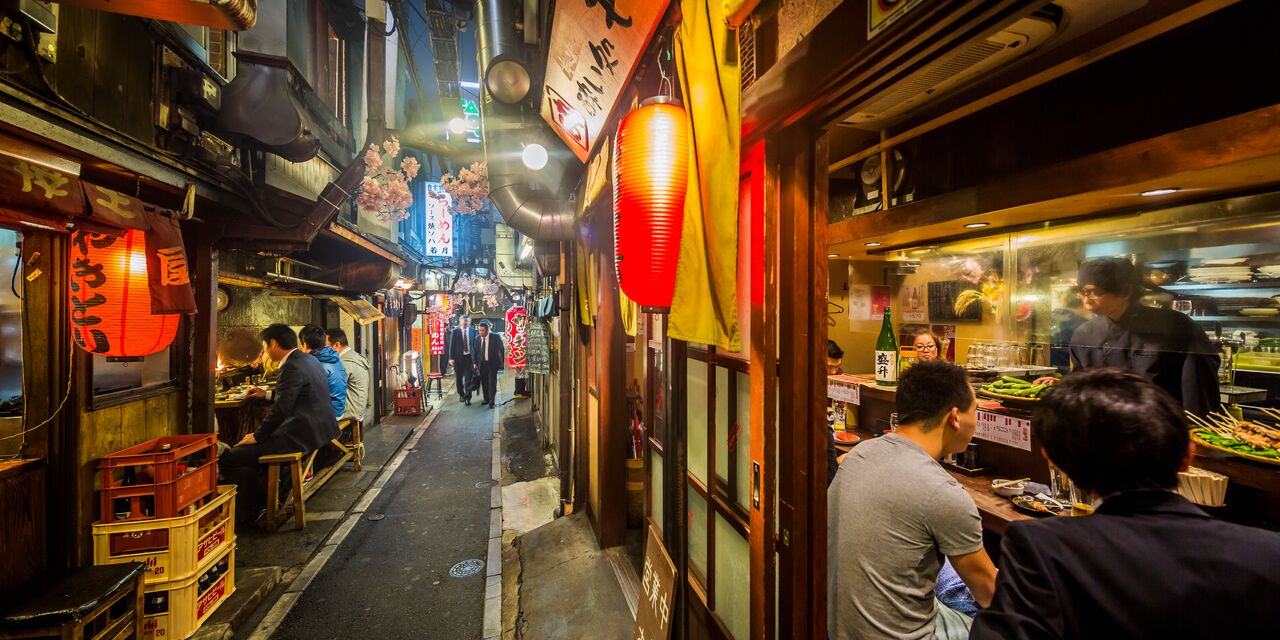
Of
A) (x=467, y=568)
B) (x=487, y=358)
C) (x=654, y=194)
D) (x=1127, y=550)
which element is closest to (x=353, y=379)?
(x=467, y=568)

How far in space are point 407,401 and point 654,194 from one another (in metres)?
18.1

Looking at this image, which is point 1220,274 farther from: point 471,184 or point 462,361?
point 462,361

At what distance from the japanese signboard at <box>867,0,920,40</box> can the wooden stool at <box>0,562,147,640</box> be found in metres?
7.58

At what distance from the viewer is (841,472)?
3.01 meters

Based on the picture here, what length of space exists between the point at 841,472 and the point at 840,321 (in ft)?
18.1

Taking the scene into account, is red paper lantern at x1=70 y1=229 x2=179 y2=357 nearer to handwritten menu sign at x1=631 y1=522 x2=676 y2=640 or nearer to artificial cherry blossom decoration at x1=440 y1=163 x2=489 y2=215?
handwritten menu sign at x1=631 y1=522 x2=676 y2=640

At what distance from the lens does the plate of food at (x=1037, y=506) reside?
354cm

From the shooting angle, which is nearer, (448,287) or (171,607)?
(171,607)

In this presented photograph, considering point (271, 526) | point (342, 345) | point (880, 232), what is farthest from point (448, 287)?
point (880, 232)

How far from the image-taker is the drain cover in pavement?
7160 millimetres

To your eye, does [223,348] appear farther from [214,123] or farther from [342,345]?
[214,123]

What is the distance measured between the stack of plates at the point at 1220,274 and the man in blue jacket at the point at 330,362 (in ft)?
40.6

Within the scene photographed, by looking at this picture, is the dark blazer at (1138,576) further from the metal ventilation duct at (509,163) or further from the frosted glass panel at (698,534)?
the metal ventilation duct at (509,163)

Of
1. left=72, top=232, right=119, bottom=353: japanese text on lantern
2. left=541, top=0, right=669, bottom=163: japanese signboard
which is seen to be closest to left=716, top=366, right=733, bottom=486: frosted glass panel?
left=541, top=0, right=669, bottom=163: japanese signboard
